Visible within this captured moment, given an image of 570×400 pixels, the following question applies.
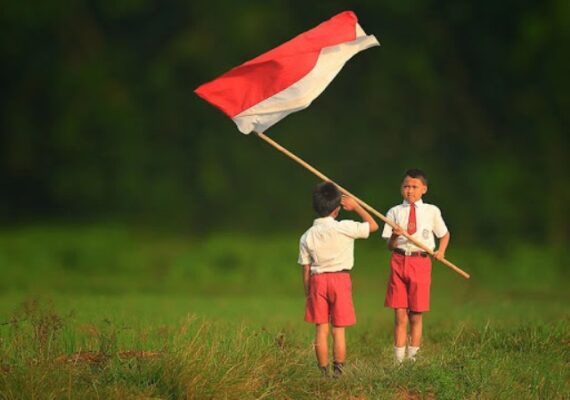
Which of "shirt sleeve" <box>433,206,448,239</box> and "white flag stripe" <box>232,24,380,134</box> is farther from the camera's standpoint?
"shirt sleeve" <box>433,206,448,239</box>

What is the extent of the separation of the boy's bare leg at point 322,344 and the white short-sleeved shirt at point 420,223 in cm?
95

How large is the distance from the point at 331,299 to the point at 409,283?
0.82 metres

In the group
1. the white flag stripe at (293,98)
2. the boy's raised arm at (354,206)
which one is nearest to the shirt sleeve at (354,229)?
the boy's raised arm at (354,206)

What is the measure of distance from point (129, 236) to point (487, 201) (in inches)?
230

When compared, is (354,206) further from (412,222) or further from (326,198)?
(412,222)

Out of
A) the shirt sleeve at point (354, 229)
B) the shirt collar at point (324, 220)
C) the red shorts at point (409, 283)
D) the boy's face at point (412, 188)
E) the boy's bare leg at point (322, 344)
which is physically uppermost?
the boy's face at point (412, 188)

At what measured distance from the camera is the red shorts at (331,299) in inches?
321

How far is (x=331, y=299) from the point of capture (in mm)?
8172

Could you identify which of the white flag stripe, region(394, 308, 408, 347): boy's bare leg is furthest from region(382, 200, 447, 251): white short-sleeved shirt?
the white flag stripe

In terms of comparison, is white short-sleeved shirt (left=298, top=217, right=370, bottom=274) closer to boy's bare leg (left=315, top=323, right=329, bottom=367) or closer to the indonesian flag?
boy's bare leg (left=315, top=323, right=329, bottom=367)

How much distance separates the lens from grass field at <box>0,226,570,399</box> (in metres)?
7.52

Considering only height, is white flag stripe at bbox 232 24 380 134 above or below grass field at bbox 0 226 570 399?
above

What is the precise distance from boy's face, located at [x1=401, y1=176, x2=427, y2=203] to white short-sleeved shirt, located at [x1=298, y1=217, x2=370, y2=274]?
73cm

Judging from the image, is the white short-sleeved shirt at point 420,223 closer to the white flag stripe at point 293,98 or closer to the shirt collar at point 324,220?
the shirt collar at point 324,220
